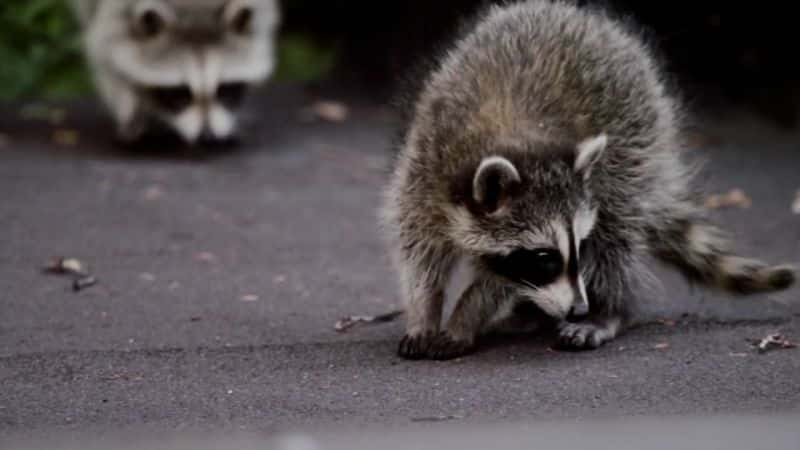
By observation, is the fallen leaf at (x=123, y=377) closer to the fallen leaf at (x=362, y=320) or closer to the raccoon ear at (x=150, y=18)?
the fallen leaf at (x=362, y=320)

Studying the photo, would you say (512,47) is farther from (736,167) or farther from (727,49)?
(727,49)

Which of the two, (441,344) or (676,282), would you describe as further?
(676,282)

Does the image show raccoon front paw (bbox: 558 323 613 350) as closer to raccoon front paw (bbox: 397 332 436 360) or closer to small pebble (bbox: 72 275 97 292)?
raccoon front paw (bbox: 397 332 436 360)

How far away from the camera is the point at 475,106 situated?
4676 millimetres

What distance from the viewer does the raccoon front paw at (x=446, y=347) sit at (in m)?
4.63

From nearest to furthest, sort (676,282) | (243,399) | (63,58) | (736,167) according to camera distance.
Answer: (243,399)
(676,282)
(736,167)
(63,58)

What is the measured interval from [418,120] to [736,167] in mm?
3621

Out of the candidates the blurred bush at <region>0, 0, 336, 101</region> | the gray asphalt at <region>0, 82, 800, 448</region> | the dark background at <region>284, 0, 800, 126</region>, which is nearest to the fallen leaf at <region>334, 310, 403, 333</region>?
the gray asphalt at <region>0, 82, 800, 448</region>

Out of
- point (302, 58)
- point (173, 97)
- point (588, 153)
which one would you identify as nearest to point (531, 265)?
point (588, 153)

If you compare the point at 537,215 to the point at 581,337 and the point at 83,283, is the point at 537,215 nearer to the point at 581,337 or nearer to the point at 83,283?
the point at 581,337

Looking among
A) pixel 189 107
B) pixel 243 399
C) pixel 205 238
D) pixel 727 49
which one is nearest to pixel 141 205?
pixel 205 238

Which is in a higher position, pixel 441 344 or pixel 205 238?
pixel 441 344

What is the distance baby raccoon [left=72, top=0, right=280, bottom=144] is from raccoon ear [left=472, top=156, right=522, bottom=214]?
433 centimetres

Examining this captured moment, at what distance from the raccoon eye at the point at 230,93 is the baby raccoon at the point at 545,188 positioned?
372cm
